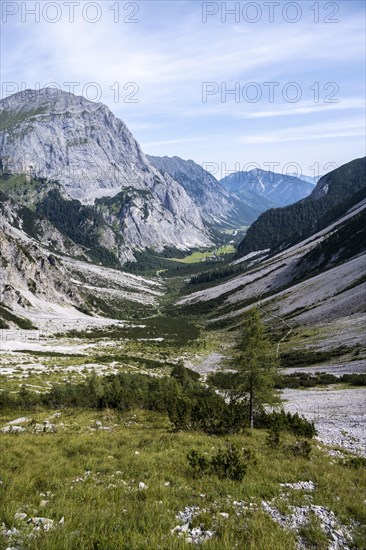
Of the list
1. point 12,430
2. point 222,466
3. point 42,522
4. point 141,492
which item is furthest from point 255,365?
point 42,522

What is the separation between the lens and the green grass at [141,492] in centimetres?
786

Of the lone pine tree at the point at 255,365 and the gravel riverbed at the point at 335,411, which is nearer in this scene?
the gravel riverbed at the point at 335,411

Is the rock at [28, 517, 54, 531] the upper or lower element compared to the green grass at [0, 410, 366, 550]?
upper

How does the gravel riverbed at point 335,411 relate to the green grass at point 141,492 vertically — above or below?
below

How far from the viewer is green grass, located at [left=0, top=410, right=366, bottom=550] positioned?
7.86 m

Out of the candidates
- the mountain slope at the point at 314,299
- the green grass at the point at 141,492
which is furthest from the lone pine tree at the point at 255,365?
the mountain slope at the point at 314,299

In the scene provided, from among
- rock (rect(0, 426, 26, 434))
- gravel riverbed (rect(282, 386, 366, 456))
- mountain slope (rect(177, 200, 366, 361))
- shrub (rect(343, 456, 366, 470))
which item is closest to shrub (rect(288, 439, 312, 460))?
shrub (rect(343, 456, 366, 470))

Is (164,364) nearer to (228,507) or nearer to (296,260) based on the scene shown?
(228,507)

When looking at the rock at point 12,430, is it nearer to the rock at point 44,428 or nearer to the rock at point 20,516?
the rock at point 44,428

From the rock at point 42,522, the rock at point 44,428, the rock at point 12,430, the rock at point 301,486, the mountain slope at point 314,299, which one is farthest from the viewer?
the mountain slope at point 314,299

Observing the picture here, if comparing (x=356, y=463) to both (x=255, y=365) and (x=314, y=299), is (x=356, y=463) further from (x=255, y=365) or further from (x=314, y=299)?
(x=314, y=299)

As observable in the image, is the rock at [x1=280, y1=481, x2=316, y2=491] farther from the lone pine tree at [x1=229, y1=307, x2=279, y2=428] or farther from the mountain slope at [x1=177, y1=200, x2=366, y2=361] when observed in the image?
the mountain slope at [x1=177, y1=200, x2=366, y2=361]

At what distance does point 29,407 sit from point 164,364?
47.8m

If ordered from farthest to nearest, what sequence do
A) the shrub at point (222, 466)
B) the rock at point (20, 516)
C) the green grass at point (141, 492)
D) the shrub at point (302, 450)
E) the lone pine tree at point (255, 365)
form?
1. the lone pine tree at point (255, 365)
2. the shrub at point (302, 450)
3. the shrub at point (222, 466)
4. the rock at point (20, 516)
5. the green grass at point (141, 492)
